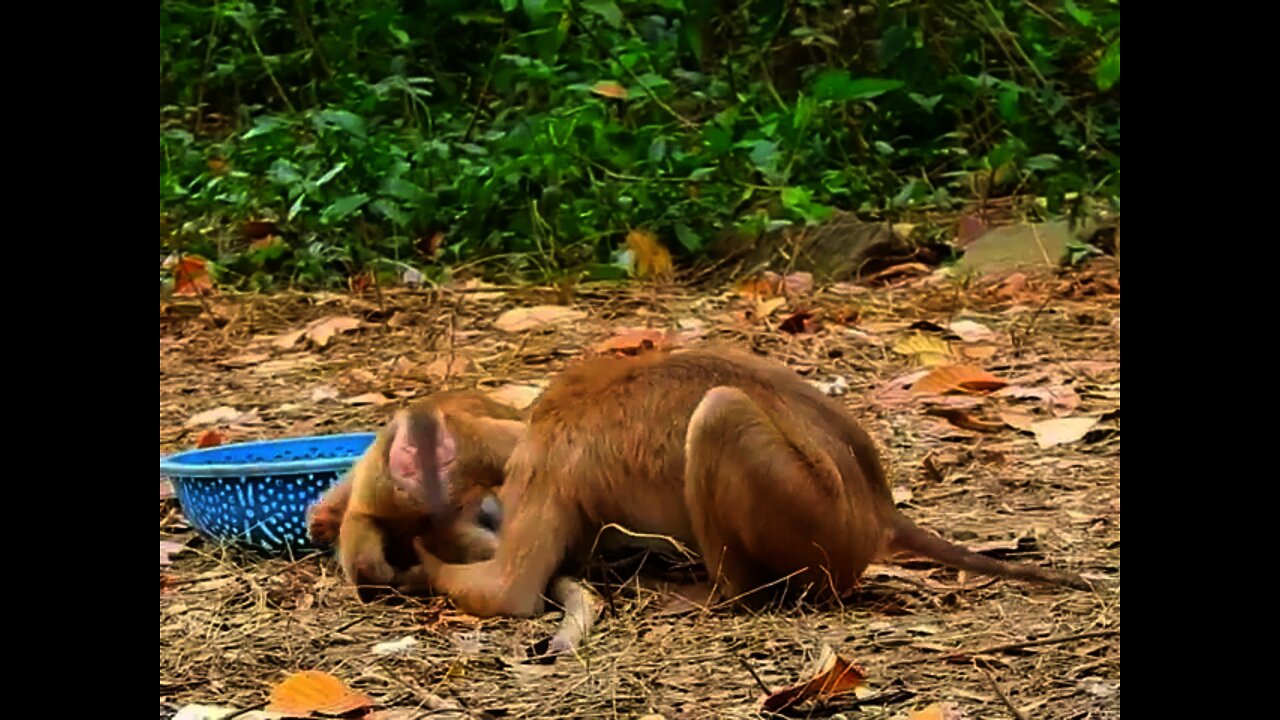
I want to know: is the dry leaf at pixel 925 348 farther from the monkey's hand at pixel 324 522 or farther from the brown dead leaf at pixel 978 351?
the monkey's hand at pixel 324 522

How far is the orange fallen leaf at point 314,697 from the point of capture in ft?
11.2

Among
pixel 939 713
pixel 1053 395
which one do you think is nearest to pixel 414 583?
pixel 939 713

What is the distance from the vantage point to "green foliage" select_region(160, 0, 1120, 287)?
823cm

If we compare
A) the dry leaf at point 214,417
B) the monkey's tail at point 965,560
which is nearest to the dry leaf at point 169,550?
the dry leaf at point 214,417

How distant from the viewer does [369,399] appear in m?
6.35

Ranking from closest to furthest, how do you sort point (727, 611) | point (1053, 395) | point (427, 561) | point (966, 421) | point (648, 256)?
point (727, 611)
point (427, 561)
point (966, 421)
point (1053, 395)
point (648, 256)

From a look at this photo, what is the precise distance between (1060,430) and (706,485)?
5.81ft

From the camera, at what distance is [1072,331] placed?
6.73 meters

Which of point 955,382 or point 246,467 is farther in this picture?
point 955,382

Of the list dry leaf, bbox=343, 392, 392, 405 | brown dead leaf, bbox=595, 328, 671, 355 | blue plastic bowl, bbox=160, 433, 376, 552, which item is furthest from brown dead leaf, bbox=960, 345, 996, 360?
blue plastic bowl, bbox=160, 433, 376, 552

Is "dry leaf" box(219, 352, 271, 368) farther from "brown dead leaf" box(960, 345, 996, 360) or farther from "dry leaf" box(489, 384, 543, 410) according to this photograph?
"brown dead leaf" box(960, 345, 996, 360)

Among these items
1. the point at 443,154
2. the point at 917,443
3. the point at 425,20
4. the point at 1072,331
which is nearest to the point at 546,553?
the point at 917,443

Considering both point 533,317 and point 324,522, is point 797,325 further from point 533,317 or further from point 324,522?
point 324,522

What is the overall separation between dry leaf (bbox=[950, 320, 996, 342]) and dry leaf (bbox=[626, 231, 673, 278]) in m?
1.56
